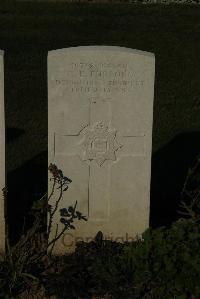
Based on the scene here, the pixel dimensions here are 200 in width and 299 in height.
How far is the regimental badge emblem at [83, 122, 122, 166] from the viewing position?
492cm

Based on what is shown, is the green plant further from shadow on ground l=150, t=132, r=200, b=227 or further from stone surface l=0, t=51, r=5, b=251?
shadow on ground l=150, t=132, r=200, b=227

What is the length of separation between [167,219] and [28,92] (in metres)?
4.93

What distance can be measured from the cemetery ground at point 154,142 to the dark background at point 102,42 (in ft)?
0.06

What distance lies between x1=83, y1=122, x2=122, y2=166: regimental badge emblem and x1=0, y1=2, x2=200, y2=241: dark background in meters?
1.09

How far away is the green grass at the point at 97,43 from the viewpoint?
878 cm

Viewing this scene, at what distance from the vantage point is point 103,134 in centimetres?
493

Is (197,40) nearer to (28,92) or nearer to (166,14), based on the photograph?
(166,14)

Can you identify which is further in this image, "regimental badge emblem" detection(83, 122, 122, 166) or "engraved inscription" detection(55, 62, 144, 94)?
"regimental badge emblem" detection(83, 122, 122, 166)

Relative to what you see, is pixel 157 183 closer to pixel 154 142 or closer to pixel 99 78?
pixel 154 142

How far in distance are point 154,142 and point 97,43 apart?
686 centimetres

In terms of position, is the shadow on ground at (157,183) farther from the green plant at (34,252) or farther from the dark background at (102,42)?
the green plant at (34,252)

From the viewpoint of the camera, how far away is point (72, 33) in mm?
15344

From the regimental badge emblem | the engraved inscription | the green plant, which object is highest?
the engraved inscription

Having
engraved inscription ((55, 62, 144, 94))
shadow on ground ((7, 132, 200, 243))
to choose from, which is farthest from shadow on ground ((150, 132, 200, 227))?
engraved inscription ((55, 62, 144, 94))
